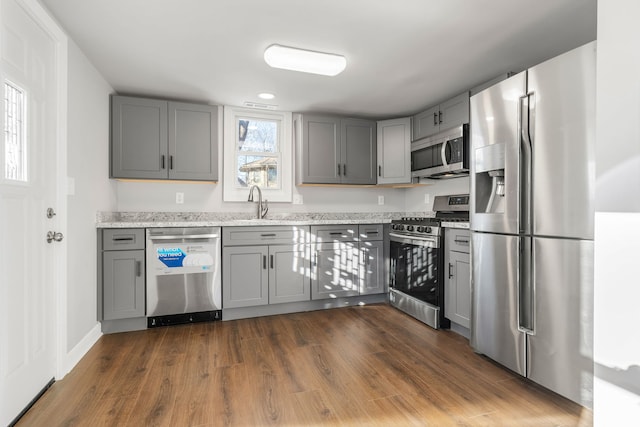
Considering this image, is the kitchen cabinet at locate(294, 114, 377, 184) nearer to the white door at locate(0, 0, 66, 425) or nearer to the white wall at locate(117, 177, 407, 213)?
the white wall at locate(117, 177, 407, 213)

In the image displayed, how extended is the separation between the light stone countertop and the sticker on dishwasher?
23cm

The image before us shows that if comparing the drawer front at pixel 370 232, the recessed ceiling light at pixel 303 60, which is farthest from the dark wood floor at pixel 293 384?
the recessed ceiling light at pixel 303 60

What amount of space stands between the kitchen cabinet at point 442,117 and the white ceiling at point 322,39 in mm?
134

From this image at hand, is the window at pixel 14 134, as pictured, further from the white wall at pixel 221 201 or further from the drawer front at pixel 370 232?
the drawer front at pixel 370 232

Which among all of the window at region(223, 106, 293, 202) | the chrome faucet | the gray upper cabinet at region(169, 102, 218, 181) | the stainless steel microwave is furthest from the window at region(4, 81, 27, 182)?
the stainless steel microwave

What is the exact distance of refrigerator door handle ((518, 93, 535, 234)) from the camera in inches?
76.4

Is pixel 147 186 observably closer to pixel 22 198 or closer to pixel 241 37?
pixel 22 198

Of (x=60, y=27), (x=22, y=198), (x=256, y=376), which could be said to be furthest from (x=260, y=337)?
(x=60, y=27)

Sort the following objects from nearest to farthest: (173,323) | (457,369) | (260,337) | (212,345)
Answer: (457,369) < (212,345) < (260,337) < (173,323)

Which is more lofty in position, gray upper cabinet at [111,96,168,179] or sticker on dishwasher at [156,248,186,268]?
gray upper cabinet at [111,96,168,179]

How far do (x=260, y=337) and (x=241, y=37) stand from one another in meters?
2.33

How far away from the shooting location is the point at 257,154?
12.7ft

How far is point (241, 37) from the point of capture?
223 centimetres

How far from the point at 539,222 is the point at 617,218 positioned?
2.06 ft
